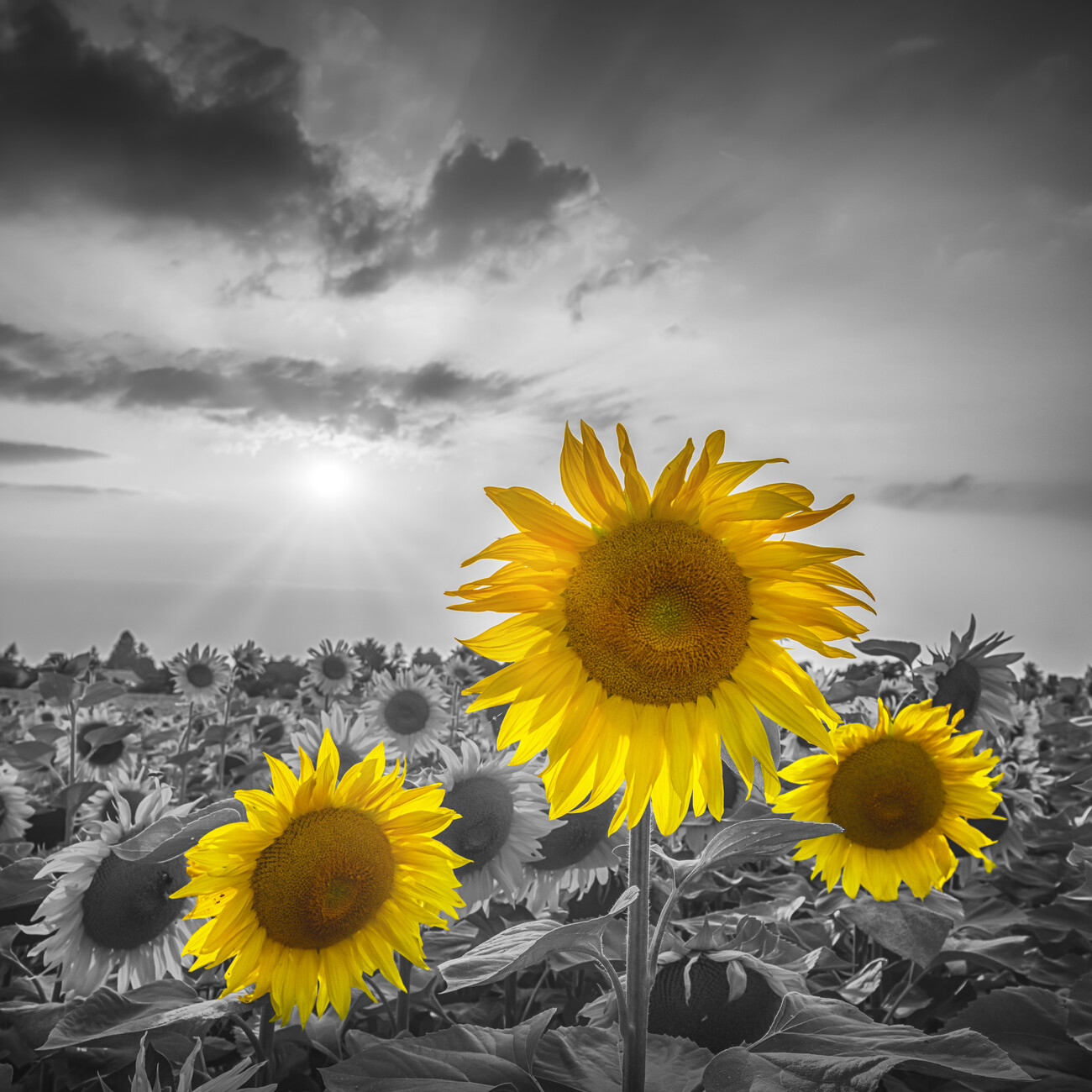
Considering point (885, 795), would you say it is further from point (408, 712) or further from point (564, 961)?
point (408, 712)

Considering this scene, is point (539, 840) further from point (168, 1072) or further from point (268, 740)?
point (268, 740)

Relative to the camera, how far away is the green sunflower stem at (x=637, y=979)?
71.7 inches

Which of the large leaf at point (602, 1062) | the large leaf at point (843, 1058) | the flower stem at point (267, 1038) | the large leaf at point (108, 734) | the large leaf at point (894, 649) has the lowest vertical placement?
the flower stem at point (267, 1038)

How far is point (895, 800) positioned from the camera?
3137mm

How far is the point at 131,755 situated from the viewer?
24.7ft

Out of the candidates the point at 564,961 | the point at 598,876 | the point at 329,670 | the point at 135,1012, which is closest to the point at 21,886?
the point at 135,1012

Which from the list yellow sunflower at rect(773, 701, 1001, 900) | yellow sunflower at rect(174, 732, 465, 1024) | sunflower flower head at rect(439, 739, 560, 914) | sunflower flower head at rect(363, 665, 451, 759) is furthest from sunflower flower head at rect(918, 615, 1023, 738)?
sunflower flower head at rect(363, 665, 451, 759)

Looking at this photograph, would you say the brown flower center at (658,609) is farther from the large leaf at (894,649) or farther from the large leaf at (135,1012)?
the large leaf at (894,649)

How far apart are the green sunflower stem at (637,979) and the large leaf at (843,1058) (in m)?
0.22

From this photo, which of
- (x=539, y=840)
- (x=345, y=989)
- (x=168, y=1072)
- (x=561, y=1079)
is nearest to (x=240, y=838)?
(x=345, y=989)

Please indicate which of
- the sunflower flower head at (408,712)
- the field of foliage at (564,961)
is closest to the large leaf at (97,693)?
the field of foliage at (564,961)

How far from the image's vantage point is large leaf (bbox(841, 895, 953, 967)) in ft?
10.1

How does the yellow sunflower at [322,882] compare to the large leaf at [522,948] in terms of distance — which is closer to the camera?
the large leaf at [522,948]

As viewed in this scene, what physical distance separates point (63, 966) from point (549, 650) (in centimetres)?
238
